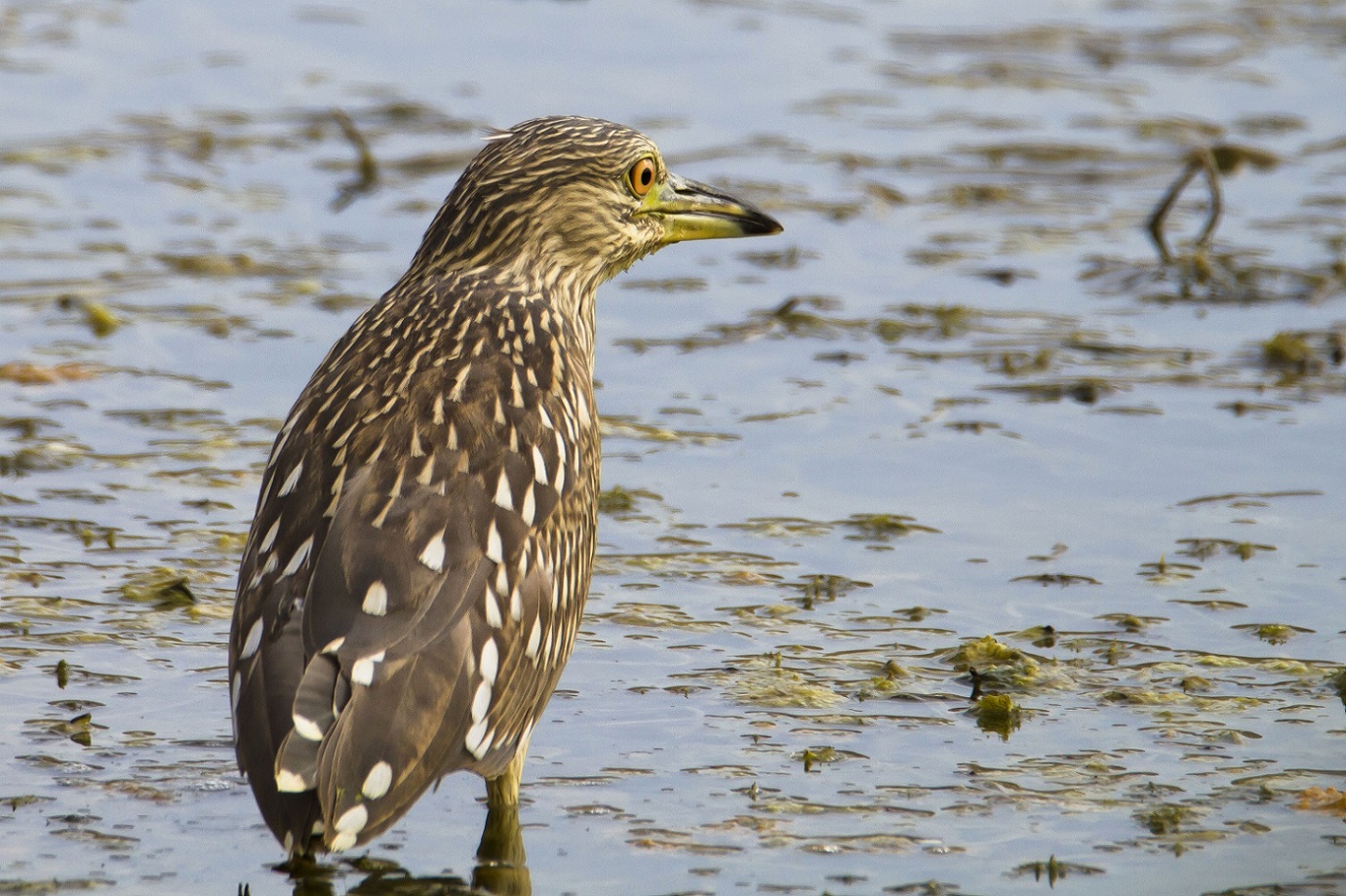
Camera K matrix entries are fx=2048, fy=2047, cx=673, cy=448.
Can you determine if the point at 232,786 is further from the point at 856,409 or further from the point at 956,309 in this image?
the point at 956,309

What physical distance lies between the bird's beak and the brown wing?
109 centimetres

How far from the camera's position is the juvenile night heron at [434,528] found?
4.41m

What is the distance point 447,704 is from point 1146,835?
178 centimetres

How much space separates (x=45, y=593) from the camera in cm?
628

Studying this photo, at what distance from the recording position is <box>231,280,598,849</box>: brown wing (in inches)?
173

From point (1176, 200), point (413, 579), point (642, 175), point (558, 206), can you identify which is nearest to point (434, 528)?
point (413, 579)

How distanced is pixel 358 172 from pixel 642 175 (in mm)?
5180

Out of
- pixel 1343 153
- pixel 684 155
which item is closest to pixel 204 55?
pixel 684 155

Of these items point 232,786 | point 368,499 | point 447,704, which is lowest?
point 232,786

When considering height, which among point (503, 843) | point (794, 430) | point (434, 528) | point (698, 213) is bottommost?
point (503, 843)

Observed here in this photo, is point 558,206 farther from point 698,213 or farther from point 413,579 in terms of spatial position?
point 413,579

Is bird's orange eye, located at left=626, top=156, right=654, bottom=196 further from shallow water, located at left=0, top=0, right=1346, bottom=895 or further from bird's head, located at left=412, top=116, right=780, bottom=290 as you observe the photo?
shallow water, located at left=0, top=0, right=1346, bottom=895

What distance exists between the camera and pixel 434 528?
4770 mm

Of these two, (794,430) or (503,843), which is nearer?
(503,843)
